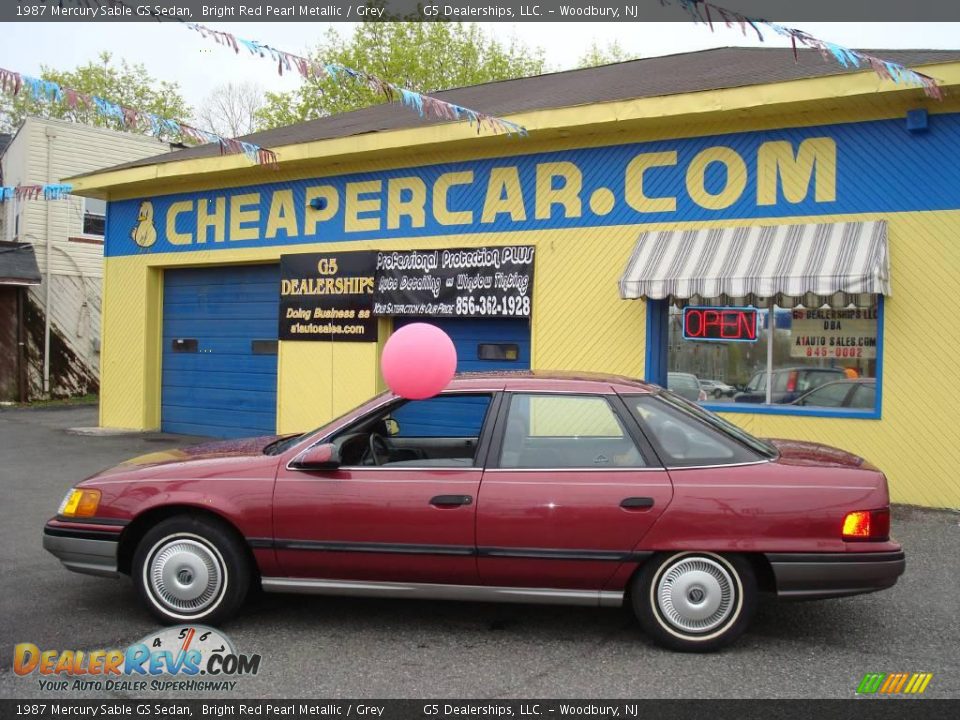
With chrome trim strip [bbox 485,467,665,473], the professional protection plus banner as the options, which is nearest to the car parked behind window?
the professional protection plus banner

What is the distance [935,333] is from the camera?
8625mm

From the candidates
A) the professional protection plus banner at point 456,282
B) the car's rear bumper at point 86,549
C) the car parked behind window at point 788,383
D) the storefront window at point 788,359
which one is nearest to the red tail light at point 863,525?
the car's rear bumper at point 86,549

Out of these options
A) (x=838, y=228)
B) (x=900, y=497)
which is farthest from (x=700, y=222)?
(x=900, y=497)

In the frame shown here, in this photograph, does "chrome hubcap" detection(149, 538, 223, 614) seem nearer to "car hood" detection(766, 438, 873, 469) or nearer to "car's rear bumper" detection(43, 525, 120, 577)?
"car's rear bumper" detection(43, 525, 120, 577)

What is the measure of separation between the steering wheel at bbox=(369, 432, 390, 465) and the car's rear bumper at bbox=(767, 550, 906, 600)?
218 cm

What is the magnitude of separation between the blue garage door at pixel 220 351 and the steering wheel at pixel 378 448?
27.9 ft

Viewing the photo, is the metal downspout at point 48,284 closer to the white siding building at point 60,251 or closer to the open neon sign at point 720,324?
the white siding building at point 60,251

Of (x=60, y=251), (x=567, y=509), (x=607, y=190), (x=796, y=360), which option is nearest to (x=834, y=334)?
(x=796, y=360)

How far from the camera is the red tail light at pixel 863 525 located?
4590mm

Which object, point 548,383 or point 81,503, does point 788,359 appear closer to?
point 548,383

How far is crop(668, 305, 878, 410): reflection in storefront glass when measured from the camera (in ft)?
29.9

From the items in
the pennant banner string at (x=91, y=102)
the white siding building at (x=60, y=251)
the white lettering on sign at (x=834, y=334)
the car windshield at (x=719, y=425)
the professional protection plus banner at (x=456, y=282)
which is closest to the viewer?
the car windshield at (x=719, y=425)

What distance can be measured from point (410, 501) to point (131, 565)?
5.63 ft

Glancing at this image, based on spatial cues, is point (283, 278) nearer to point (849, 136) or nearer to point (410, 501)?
point (849, 136)
